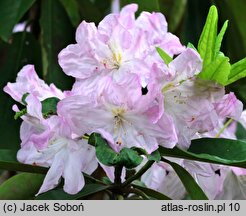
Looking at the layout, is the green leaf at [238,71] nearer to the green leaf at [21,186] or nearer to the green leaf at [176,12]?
the green leaf at [21,186]

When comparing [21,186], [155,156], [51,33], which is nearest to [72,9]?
[51,33]

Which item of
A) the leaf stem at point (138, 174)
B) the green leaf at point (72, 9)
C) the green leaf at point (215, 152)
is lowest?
the leaf stem at point (138, 174)

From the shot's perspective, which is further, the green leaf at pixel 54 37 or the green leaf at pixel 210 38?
the green leaf at pixel 54 37

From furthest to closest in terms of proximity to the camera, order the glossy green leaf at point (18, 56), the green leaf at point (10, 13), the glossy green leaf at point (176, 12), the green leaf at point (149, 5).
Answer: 1. the glossy green leaf at point (176, 12)
2. the glossy green leaf at point (18, 56)
3. the green leaf at point (10, 13)
4. the green leaf at point (149, 5)

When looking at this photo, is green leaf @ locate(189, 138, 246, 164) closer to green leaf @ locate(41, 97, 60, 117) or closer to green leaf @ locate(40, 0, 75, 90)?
green leaf @ locate(41, 97, 60, 117)

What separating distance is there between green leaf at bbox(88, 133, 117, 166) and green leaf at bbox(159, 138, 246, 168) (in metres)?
0.09

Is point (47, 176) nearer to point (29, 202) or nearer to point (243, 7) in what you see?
point (29, 202)

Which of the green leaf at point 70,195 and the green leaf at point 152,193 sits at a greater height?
the green leaf at point 70,195

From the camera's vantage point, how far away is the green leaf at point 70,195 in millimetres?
813

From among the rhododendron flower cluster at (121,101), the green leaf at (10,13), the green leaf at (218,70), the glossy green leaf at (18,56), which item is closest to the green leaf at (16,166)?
the rhododendron flower cluster at (121,101)

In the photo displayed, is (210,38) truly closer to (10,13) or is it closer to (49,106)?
(49,106)

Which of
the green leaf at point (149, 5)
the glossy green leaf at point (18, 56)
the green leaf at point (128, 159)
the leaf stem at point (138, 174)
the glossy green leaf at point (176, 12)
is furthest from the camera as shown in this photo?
the glossy green leaf at point (176, 12)

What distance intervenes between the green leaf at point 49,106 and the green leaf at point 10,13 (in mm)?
395

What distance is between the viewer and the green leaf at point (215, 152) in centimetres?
76
